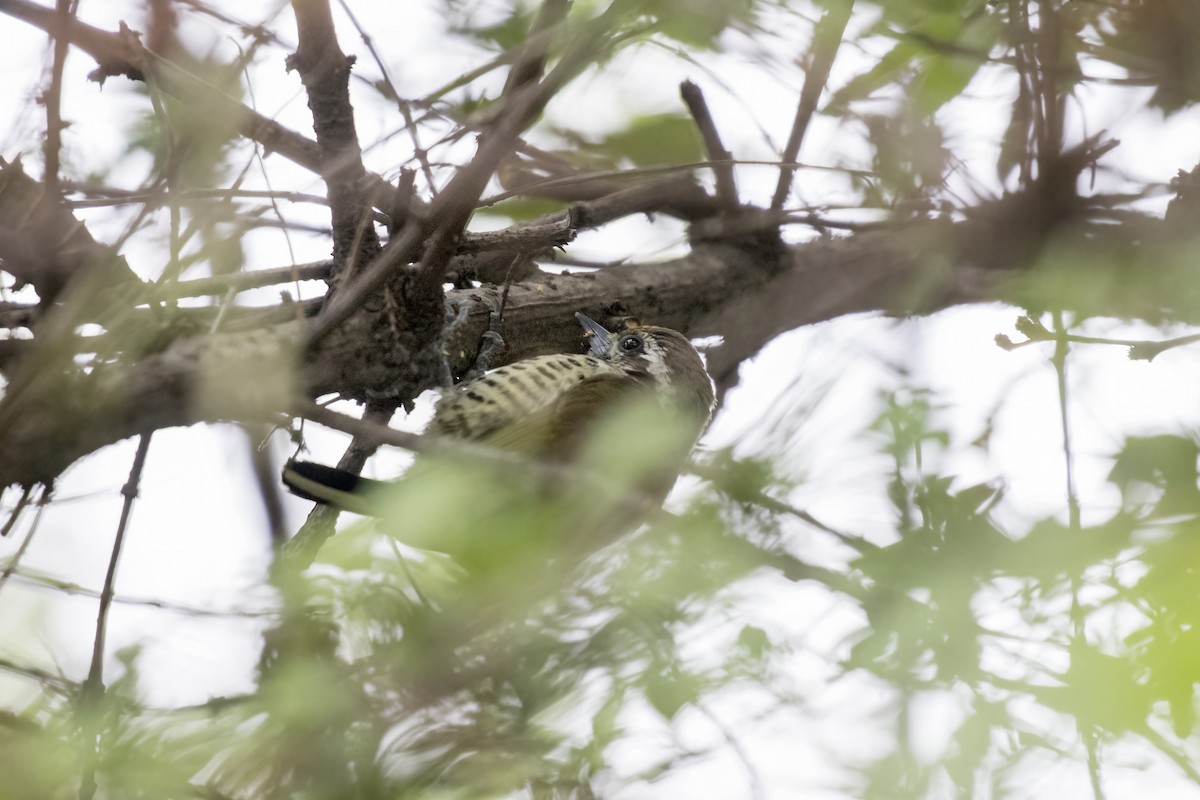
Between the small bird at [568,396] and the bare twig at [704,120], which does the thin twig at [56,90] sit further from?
the bare twig at [704,120]

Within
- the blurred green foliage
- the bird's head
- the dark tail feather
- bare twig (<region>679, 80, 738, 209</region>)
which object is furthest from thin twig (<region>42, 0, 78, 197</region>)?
the bird's head

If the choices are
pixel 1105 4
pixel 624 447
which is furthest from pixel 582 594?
pixel 1105 4

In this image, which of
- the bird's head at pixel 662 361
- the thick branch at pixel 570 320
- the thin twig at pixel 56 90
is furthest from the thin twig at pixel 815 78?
the thin twig at pixel 56 90

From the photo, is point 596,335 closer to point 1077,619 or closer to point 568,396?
point 568,396

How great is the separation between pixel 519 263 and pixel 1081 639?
217 centimetres

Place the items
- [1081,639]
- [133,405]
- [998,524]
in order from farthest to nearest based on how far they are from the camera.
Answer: [133,405] → [998,524] → [1081,639]

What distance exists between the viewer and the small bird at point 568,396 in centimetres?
304

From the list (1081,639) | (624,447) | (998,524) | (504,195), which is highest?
(504,195)

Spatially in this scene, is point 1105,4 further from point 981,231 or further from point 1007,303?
point 1007,303

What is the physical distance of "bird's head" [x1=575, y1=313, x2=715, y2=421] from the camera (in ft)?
13.1

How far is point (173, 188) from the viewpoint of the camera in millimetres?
Answer: 1965

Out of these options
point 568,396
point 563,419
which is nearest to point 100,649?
point 563,419

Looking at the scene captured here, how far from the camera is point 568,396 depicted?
3.62 meters

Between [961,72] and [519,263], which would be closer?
[961,72]
